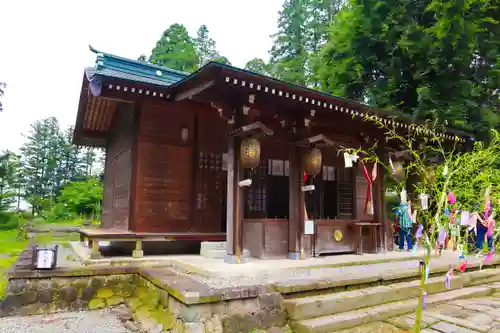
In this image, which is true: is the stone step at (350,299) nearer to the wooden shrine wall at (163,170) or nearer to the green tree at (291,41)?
the wooden shrine wall at (163,170)

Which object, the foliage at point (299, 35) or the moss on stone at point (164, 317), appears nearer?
the moss on stone at point (164, 317)

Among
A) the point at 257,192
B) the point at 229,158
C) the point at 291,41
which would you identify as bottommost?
the point at 257,192

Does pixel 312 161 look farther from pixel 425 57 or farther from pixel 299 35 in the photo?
pixel 299 35

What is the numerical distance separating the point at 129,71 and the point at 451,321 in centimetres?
758

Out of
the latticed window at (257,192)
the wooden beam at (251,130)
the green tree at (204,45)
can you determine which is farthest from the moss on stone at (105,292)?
the green tree at (204,45)

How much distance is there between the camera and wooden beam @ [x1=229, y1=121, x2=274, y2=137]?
630 cm

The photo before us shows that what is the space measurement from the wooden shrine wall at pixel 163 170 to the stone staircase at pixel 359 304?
12.9 ft

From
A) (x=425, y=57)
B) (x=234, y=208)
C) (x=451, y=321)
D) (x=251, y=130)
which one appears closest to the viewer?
(x=451, y=321)

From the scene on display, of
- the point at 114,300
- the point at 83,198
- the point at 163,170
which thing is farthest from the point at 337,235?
the point at 83,198

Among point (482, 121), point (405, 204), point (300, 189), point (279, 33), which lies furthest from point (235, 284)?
point (279, 33)

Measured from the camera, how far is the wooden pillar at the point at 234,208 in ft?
21.0

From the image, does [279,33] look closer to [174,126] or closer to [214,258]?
[174,126]

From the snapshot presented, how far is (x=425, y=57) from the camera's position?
1374cm

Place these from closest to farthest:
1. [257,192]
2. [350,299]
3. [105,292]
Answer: [350,299]
[105,292]
[257,192]
